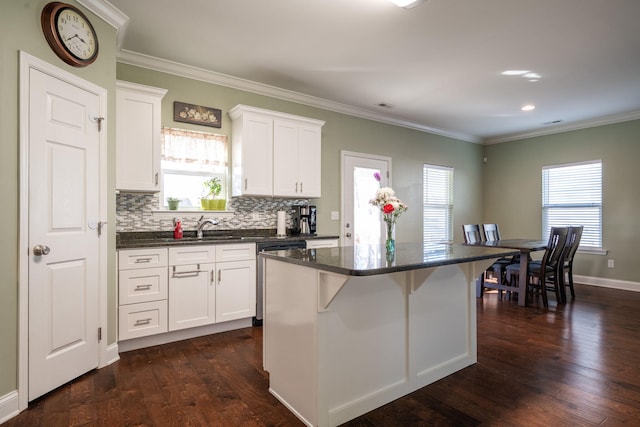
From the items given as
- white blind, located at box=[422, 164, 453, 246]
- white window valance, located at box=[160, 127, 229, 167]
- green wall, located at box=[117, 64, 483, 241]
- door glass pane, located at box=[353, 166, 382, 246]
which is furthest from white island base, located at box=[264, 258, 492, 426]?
white blind, located at box=[422, 164, 453, 246]

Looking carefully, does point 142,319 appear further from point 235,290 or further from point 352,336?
point 352,336

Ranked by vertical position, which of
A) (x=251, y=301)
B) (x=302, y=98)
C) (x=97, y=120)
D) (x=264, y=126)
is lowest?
(x=251, y=301)

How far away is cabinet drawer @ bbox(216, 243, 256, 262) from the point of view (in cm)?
342

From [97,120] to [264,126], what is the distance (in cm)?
173

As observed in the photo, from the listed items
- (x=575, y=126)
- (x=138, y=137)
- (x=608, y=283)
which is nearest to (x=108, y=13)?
(x=138, y=137)

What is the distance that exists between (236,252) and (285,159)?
127 cm

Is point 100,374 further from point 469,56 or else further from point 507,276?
point 507,276

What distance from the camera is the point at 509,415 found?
6.52 ft

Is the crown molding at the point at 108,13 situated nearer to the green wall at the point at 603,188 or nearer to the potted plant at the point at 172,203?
the potted plant at the point at 172,203

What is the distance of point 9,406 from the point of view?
2016 millimetres

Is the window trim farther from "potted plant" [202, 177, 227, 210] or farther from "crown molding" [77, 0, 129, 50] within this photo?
"crown molding" [77, 0, 129, 50]

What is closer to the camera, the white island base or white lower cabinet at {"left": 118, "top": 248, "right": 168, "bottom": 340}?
the white island base

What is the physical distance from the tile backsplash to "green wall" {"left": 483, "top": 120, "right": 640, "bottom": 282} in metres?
4.36

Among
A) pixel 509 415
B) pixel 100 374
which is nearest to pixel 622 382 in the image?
pixel 509 415
